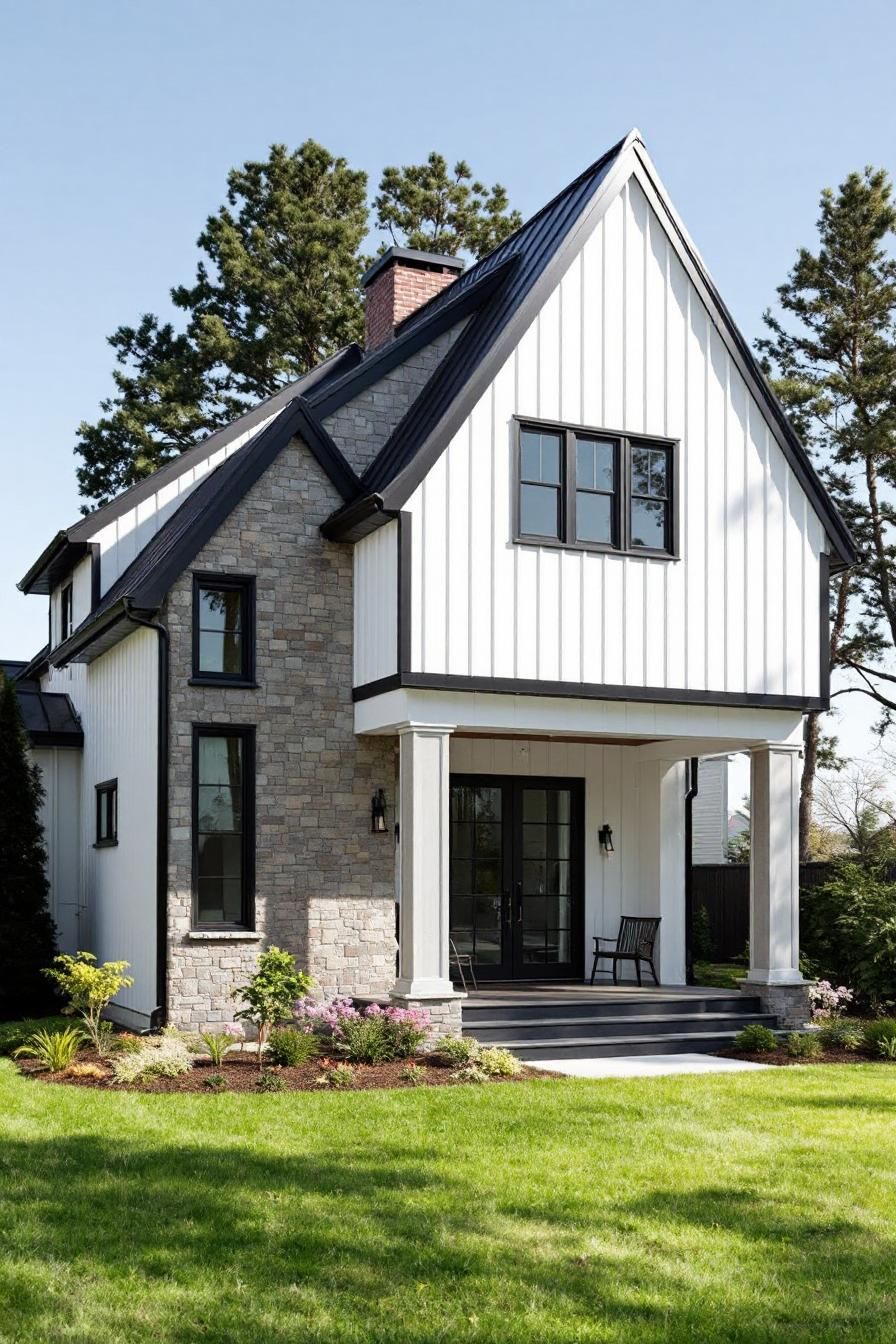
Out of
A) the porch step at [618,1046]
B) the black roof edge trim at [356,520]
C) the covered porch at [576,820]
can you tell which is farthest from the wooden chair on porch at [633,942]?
the black roof edge trim at [356,520]

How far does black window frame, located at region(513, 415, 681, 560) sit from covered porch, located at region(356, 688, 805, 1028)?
1.57 metres

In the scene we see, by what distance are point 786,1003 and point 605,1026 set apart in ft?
7.01

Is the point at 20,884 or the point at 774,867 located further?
the point at 20,884

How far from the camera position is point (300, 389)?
18.0 meters

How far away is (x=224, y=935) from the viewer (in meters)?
13.4

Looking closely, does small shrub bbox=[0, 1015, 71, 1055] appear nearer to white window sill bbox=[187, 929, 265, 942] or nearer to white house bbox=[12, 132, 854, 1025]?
white house bbox=[12, 132, 854, 1025]

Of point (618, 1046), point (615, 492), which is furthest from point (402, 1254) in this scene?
point (615, 492)

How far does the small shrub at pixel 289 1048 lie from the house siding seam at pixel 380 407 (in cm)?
625

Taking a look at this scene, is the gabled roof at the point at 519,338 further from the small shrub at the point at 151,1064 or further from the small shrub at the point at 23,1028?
the small shrub at the point at 23,1028

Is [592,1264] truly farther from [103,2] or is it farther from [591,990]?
[103,2]

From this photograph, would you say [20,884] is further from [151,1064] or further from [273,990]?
[151,1064]

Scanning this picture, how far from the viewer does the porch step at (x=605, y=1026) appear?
13.1 meters

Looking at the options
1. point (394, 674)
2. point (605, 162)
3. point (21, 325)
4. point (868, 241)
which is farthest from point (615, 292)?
point (868, 241)

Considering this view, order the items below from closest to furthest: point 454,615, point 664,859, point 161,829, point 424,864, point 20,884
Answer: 1. point 424,864
2. point 454,615
3. point 161,829
4. point 20,884
5. point 664,859
